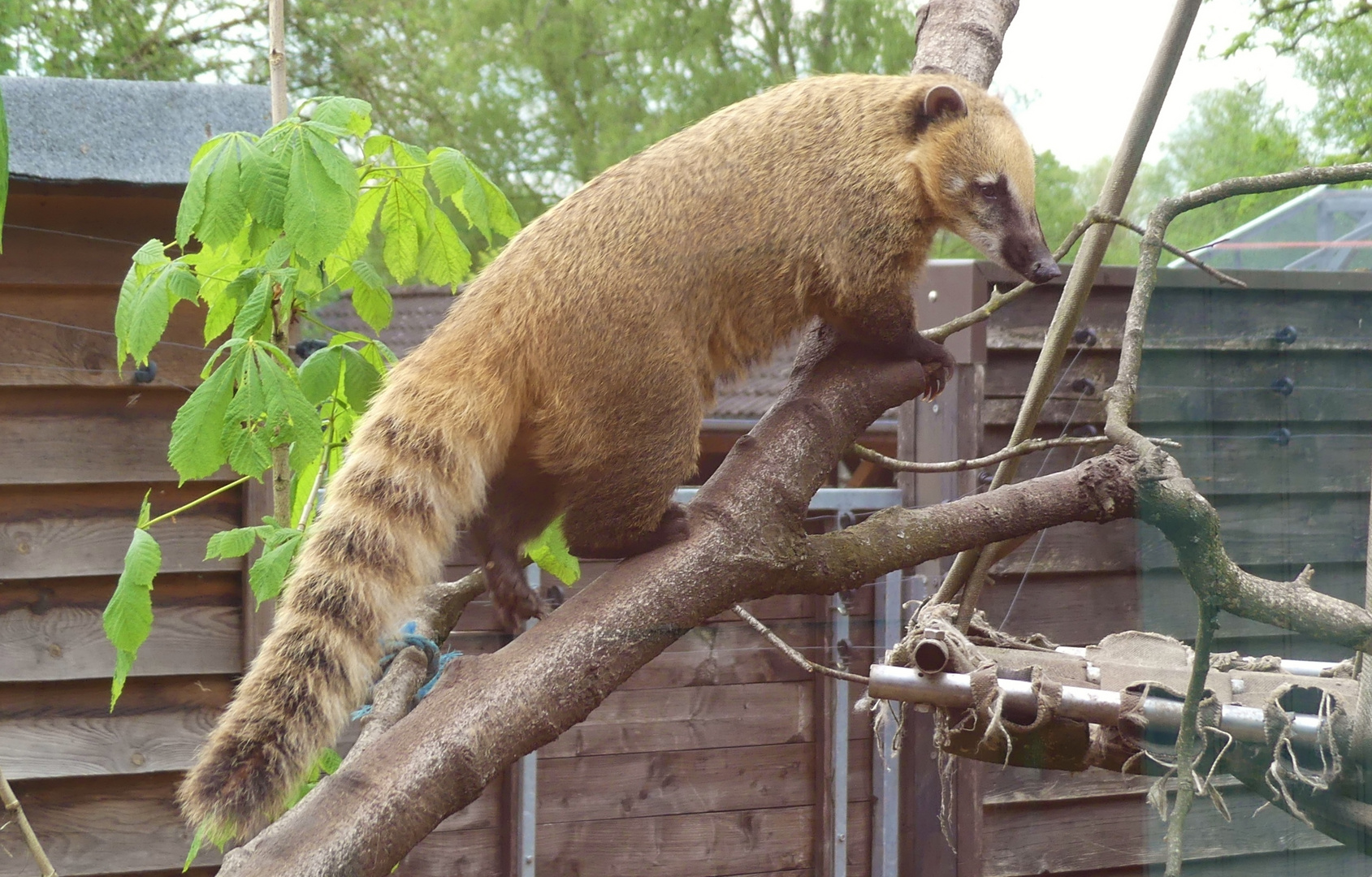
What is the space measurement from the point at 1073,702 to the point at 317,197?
1289mm

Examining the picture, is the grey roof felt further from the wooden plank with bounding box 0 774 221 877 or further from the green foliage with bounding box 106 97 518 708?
the wooden plank with bounding box 0 774 221 877

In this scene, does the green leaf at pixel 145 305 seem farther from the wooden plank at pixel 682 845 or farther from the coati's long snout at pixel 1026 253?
the wooden plank at pixel 682 845

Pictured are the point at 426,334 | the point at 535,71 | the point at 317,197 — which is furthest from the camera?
the point at 535,71

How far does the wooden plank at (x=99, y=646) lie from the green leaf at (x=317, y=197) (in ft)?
5.00

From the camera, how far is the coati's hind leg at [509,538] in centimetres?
189

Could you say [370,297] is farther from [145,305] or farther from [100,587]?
[100,587]

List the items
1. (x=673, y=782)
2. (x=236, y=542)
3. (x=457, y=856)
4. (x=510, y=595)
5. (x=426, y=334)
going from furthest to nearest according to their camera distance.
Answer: (x=426, y=334) → (x=673, y=782) → (x=457, y=856) → (x=510, y=595) → (x=236, y=542)

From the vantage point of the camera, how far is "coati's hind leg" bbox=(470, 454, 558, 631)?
189 cm

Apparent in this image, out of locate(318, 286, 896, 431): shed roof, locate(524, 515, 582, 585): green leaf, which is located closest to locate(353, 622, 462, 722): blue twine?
locate(524, 515, 582, 585): green leaf

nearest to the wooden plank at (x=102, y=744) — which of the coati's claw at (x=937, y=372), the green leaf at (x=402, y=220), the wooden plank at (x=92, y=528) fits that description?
the wooden plank at (x=92, y=528)

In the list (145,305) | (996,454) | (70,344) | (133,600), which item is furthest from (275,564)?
(70,344)

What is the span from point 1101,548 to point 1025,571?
9.2 inches

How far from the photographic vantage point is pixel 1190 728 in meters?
1.30

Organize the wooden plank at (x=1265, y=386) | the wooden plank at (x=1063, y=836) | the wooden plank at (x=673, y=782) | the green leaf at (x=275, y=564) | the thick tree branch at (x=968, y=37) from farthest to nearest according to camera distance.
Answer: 1. the wooden plank at (x=673, y=782)
2. the wooden plank at (x=1063, y=836)
3. the thick tree branch at (x=968, y=37)
4. the green leaf at (x=275, y=564)
5. the wooden plank at (x=1265, y=386)
